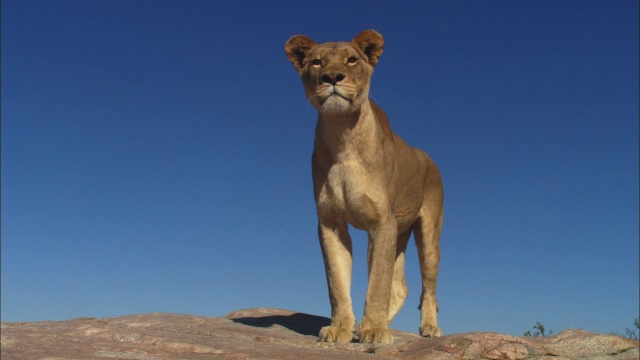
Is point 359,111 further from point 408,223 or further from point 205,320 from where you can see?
point 205,320

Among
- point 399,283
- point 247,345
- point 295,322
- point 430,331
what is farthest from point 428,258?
point 247,345

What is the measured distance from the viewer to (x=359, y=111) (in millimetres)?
8305

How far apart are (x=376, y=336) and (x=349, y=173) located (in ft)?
6.39

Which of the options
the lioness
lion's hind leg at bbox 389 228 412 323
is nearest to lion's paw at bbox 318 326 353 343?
the lioness

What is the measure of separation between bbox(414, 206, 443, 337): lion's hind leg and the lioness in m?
1.58

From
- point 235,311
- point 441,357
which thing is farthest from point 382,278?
point 235,311

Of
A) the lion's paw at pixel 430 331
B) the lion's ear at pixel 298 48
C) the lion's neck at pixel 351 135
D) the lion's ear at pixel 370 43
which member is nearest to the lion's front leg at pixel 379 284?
the lion's neck at pixel 351 135

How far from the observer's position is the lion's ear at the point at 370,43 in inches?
334

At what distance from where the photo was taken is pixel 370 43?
8.51 metres

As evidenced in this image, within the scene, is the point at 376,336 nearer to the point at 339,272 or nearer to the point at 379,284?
the point at 379,284

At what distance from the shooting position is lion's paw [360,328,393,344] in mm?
7435

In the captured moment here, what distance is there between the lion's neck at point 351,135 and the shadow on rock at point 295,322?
91.0 inches

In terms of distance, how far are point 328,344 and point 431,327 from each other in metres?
2.84

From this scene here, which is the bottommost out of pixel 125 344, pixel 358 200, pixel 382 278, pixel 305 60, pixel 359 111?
pixel 125 344
